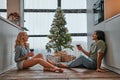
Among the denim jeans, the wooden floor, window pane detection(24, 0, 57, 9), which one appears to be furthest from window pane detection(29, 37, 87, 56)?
the wooden floor

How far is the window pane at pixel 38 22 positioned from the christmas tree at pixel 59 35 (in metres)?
0.46

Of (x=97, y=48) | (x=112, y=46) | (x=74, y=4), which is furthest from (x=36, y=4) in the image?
(x=112, y=46)

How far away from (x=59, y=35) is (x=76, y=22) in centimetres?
85

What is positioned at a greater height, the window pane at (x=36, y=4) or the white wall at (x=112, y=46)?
the window pane at (x=36, y=4)

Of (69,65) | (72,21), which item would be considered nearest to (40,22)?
(72,21)

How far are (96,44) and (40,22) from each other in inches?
113

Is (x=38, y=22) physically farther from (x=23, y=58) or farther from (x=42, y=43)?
(x=23, y=58)

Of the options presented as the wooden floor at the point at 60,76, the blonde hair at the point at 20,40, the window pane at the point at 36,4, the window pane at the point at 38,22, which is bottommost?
the wooden floor at the point at 60,76

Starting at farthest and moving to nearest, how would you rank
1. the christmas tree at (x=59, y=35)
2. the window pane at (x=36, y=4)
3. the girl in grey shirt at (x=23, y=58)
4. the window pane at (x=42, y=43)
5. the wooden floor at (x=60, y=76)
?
the window pane at (x=36, y=4), the window pane at (x=42, y=43), the christmas tree at (x=59, y=35), the girl in grey shirt at (x=23, y=58), the wooden floor at (x=60, y=76)

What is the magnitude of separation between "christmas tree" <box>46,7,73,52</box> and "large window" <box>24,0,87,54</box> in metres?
0.42

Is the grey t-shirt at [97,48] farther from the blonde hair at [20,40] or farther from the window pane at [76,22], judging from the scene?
the window pane at [76,22]

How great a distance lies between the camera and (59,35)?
6.31 meters

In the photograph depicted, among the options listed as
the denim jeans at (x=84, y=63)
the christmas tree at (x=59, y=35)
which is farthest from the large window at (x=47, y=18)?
the denim jeans at (x=84, y=63)

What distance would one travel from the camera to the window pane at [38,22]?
669 centimetres
